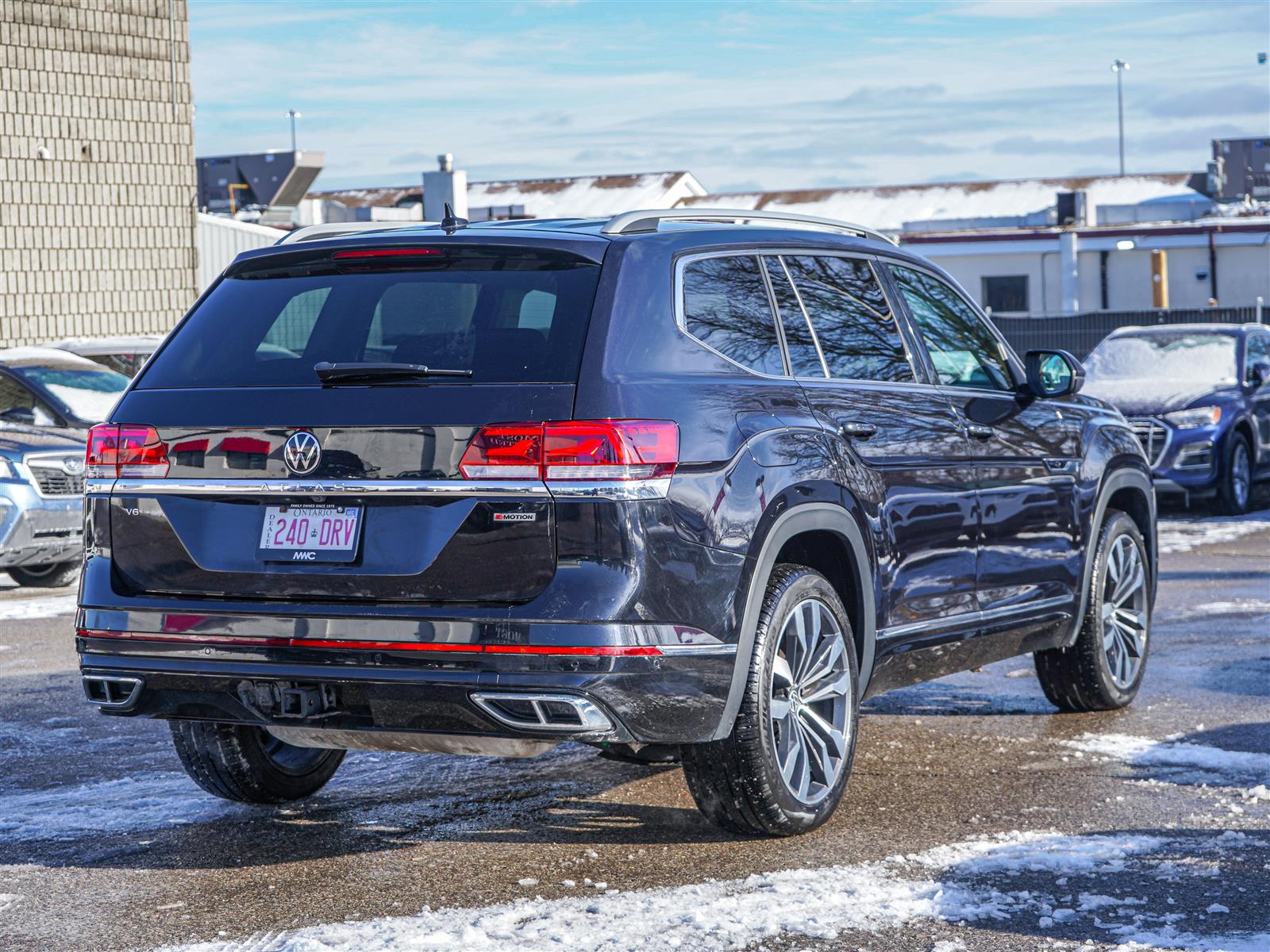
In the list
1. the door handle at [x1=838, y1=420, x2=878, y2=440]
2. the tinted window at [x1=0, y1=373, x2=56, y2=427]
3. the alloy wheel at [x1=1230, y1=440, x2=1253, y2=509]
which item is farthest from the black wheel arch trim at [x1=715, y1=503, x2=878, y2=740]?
the alloy wheel at [x1=1230, y1=440, x2=1253, y2=509]

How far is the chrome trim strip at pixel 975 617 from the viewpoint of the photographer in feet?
19.7

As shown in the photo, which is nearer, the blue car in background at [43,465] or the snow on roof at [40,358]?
the blue car in background at [43,465]

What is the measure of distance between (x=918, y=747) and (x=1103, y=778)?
2.77 feet

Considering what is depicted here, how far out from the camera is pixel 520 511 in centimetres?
468

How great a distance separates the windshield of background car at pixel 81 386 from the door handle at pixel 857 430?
351 inches

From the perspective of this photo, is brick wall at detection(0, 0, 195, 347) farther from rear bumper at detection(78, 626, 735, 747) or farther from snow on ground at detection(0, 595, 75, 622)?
rear bumper at detection(78, 626, 735, 747)

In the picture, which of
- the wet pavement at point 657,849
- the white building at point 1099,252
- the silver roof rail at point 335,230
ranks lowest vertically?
the wet pavement at point 657,849

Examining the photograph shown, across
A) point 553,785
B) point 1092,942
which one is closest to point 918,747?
point 553,785

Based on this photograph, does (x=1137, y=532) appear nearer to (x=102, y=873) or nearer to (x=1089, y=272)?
(x=102, y=873)

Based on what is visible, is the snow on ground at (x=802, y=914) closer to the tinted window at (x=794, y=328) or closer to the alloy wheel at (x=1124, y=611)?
the tinted window at (x=794, y=328)

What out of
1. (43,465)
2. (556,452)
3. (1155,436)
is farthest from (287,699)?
(1155,436)

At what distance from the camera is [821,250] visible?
610cm

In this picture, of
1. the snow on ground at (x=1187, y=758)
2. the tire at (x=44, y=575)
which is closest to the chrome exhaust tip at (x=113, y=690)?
the snow on ground at (x=1187, y=758)

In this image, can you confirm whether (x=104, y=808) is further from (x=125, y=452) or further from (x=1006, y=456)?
(x=1006, y=456)
